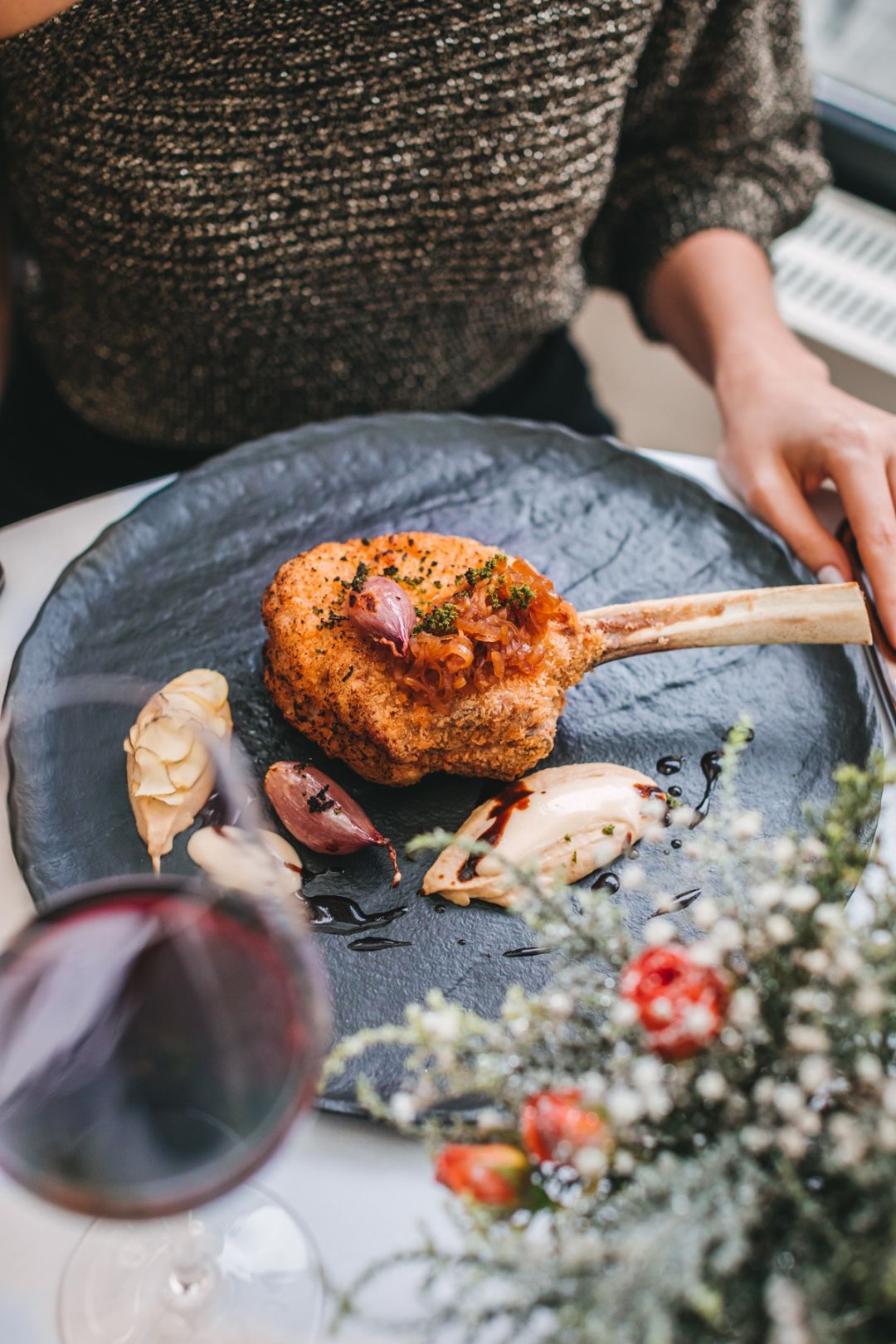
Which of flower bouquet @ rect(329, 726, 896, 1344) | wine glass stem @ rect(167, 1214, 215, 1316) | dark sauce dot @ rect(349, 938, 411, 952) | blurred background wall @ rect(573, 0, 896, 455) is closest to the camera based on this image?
flower bouquet @ rect(329, 726, 896, 1344)

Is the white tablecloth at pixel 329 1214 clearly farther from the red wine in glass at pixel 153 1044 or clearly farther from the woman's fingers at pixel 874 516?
the woman's fingers at pixel 874 516

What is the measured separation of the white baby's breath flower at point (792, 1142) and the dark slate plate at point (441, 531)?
394mm

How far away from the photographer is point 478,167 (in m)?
1.33

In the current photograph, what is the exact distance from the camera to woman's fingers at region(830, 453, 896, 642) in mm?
1191

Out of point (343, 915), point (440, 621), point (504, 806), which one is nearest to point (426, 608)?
point (440, 621)

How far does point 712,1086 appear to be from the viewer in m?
0.59

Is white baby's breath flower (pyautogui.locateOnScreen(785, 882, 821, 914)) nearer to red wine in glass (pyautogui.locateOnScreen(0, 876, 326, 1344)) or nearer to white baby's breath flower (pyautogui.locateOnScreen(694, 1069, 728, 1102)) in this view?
white baby's breath flower (pyautogui.locateOnScreen(694, 1069, 728, 1102))

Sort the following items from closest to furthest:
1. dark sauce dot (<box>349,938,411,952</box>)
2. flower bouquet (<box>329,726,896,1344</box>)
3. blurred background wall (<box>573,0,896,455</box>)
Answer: flower bouquet (<box>329,726,896,1344</box>)
dark sauce dot (<box>349,938,411,952</box>)
blurred background wall (<box>573,0,896,455</box>)

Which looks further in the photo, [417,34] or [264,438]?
[264,438]

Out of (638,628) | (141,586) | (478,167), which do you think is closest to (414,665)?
(638,628)

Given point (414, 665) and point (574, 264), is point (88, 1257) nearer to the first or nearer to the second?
point (414, 665)

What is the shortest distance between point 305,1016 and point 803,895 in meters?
0.30

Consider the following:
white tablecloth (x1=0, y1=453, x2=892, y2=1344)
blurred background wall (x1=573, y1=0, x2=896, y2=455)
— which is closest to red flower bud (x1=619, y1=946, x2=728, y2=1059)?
white tablecloth (x1=0, y1=453, x2=892, y2=1344)

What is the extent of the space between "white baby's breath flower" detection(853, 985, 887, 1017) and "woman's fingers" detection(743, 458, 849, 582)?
0.79 meters
